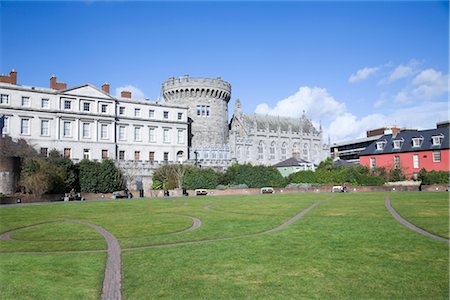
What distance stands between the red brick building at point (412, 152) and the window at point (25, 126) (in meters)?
52.5

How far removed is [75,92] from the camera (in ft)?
207

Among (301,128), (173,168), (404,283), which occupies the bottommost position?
(404,283)

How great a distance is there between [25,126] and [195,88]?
100 feet

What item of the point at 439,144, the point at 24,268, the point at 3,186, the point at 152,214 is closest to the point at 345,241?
the point at 24,268

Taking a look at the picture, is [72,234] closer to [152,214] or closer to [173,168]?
[152,214]

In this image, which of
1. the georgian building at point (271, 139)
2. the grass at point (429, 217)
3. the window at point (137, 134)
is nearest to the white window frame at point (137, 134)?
the window at point (137, 134)

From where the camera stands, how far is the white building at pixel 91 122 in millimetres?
59688

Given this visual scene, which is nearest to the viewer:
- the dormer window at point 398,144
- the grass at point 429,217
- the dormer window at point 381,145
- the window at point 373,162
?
the grass at point 429,217

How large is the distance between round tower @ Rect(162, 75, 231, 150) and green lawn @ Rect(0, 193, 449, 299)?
190 ft

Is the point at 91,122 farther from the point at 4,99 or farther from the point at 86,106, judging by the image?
the point at 4,99

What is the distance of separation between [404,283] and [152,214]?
59.0 feet

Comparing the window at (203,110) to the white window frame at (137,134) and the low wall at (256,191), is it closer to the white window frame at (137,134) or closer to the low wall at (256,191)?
the white window frame at (137,134)

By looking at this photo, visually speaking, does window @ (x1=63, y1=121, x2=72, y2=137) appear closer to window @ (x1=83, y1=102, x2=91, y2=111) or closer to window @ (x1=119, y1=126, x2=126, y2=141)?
window @ (x1=83, y1=102, x2=91, y2=111)

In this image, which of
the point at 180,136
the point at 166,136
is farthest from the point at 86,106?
the point at 180,136
